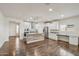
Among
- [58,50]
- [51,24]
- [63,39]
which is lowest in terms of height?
[58,50]

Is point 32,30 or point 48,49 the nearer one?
point 32,30

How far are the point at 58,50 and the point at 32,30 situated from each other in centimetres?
128

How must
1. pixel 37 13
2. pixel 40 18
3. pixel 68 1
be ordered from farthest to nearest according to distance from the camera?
pixel 37 13 < pixel 40 18 < pixel 68 1

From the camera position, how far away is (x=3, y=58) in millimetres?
1979

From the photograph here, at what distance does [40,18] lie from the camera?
3010 millimetres

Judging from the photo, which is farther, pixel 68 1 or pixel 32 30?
pixel 32 30

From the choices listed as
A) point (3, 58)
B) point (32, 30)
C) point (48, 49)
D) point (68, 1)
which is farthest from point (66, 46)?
point (3, 58)

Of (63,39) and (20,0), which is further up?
(20,0)

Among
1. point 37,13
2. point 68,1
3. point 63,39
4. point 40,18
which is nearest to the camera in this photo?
point 68,1

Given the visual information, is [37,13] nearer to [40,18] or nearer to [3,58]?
[40,18]

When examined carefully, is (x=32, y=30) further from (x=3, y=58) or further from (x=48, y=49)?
(x=3, y=58)

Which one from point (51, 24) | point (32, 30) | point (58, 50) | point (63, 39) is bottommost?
point (58, 50)

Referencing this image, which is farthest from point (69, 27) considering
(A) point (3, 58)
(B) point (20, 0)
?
(A) point (3, 58)

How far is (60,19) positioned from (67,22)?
0.27 metres
